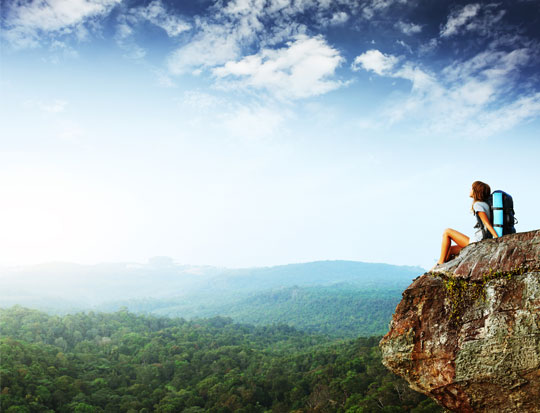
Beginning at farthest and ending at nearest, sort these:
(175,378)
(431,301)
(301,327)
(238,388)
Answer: (301,327), (175,378), (238,388), (431,301)

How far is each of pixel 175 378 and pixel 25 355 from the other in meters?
17.1

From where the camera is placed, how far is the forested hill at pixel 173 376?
29.8 m

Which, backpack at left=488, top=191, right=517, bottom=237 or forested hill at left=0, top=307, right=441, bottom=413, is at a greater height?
backpack at left=488, top=191, right=517, bottom=237

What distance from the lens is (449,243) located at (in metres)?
5.55

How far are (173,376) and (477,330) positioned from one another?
157 feet

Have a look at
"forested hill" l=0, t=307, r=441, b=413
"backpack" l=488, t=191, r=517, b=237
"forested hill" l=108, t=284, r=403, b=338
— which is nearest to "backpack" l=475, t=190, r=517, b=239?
"backpack" l=488, t=191, r=517, b=237

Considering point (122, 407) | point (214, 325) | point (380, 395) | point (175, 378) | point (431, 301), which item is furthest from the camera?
point (214, 325)

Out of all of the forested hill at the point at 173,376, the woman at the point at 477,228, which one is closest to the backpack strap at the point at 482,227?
the woman at the point at 477,228

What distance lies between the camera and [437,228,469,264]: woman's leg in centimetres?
543

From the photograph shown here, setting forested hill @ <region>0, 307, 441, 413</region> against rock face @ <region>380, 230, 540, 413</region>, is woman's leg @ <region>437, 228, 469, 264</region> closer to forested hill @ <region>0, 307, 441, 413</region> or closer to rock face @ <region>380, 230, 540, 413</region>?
rock face @ <region>380, 230, 540, 413</region>

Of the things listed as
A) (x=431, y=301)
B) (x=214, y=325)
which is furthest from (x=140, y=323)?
(x=431, y=301)

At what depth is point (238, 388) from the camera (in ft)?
118

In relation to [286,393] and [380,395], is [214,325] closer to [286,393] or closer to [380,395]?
[286,393]

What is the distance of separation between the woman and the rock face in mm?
174
